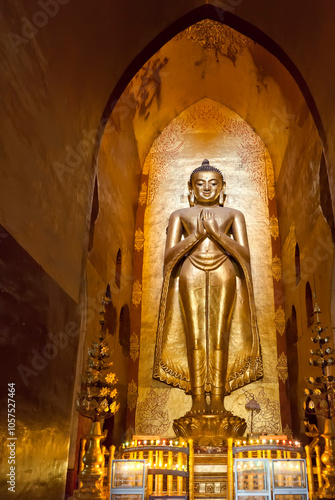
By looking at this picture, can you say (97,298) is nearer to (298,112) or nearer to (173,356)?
(173,356)

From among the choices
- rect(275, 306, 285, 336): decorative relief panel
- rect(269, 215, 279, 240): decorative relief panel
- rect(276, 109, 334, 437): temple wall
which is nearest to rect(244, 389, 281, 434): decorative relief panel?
rect(276, 109, 334, 437): temple wall

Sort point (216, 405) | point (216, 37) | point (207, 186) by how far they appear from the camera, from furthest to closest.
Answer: point (216, 37)
point (207, 186)
point (216, 405)

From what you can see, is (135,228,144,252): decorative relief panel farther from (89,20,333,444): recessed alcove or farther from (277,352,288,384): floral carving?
(277,352,288,384): floral carving

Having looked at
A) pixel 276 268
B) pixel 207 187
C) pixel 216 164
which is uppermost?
pixel 216 164

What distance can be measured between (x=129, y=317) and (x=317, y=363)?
409 cm

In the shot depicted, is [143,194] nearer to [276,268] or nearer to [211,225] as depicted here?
[211,225]

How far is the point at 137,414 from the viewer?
7555 mm

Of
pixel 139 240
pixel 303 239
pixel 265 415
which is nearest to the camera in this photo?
pixel 303 239

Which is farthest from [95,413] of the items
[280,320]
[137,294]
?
[280,320]

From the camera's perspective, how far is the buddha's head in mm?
8219

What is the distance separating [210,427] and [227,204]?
4069 millimetres

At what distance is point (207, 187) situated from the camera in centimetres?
822

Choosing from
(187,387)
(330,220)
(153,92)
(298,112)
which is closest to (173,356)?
(187,387)

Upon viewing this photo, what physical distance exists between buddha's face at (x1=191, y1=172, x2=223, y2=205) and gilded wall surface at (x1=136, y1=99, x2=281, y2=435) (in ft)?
2.17
